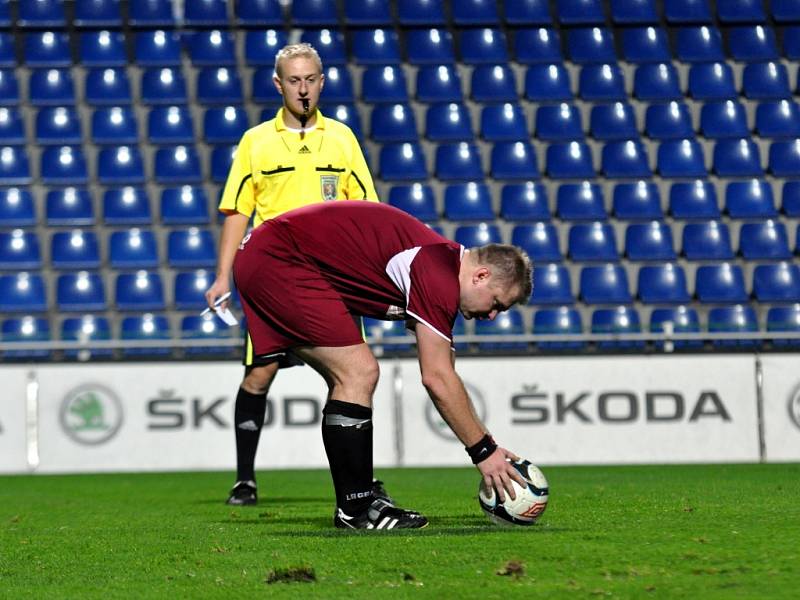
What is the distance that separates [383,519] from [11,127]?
10639mm

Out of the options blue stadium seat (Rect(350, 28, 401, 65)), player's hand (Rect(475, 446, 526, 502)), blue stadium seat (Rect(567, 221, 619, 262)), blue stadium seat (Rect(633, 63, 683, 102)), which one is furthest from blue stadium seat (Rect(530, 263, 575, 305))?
player's hand (Rect(475, 446, 526, 502))

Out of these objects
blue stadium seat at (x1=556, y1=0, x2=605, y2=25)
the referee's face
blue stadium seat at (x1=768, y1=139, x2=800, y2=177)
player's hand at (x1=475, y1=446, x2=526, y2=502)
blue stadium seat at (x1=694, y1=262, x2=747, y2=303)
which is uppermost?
blue stadium seat at (x1=556, y1=0, x2=605, y2=25)

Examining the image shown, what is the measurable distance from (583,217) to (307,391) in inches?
159

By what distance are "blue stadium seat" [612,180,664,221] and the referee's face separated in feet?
25.6

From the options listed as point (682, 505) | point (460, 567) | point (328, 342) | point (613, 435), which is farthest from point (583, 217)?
point (460, 567)

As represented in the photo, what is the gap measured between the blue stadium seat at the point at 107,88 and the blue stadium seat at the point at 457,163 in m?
3.17

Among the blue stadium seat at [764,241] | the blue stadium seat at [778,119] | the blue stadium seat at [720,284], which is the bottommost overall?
the blue stadium seat at [720,284]

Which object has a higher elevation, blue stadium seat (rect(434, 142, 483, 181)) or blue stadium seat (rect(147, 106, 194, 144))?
blue stadium seat (rect(147, 106, 194, 144))

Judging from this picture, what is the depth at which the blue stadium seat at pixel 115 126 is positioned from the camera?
14477 mm

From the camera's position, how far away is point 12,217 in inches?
539

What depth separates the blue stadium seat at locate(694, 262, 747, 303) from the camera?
43.0ft

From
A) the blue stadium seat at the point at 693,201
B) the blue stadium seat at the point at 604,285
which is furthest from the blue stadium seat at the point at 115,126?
the blue stadium seat at the point at 693,201

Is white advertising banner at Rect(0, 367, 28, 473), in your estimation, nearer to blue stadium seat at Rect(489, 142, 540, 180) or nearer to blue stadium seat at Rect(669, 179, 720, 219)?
blue stadium seat at Rect(489, 142, 540, 180)

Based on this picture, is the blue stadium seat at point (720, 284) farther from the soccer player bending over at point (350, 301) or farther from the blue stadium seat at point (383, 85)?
the soccer player bending over at point (350, 301)
